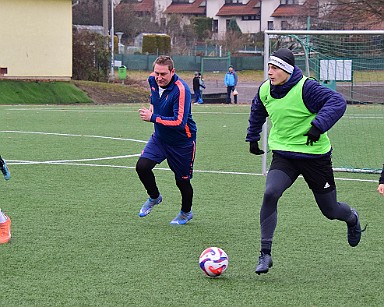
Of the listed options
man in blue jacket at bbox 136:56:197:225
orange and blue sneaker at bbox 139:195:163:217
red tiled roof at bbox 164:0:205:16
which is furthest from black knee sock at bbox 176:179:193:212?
red tiled roof at bbox 164:0:205:16

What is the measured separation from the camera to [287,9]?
278 feet

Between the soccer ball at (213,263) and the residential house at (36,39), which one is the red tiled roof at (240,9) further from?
the soccer ball at (213,263)

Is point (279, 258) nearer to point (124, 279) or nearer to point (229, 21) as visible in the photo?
point (124, 279)

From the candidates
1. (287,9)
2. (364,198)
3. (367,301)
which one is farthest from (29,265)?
(287,9)

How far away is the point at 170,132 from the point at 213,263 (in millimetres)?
2518

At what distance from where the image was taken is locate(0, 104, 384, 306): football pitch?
668 centimetres

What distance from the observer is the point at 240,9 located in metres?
93.4

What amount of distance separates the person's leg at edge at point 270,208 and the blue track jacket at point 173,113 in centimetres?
185

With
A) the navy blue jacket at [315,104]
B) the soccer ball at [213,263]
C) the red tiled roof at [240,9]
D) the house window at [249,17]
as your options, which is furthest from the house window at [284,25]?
the soccer ball at [213,263]

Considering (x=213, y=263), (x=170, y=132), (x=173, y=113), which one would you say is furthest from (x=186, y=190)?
(x=213, y=263)

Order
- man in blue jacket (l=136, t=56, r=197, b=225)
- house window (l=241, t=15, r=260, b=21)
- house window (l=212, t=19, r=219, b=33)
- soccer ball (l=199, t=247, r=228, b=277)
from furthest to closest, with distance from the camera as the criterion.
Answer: house window (l=212, t=19, r=219, b=33)
house window (l=241, t=15, r=260, b=21)
man in blue jacket (l=136, t=56, r=197, b=225)
soccer ball (l=199, t=247, r=228, b=277)

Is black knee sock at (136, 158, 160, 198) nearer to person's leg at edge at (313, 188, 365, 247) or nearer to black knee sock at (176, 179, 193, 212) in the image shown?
black knee sock at (176, 179, 193, 212)

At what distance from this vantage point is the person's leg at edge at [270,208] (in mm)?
7215

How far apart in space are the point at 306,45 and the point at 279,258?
938 cm
